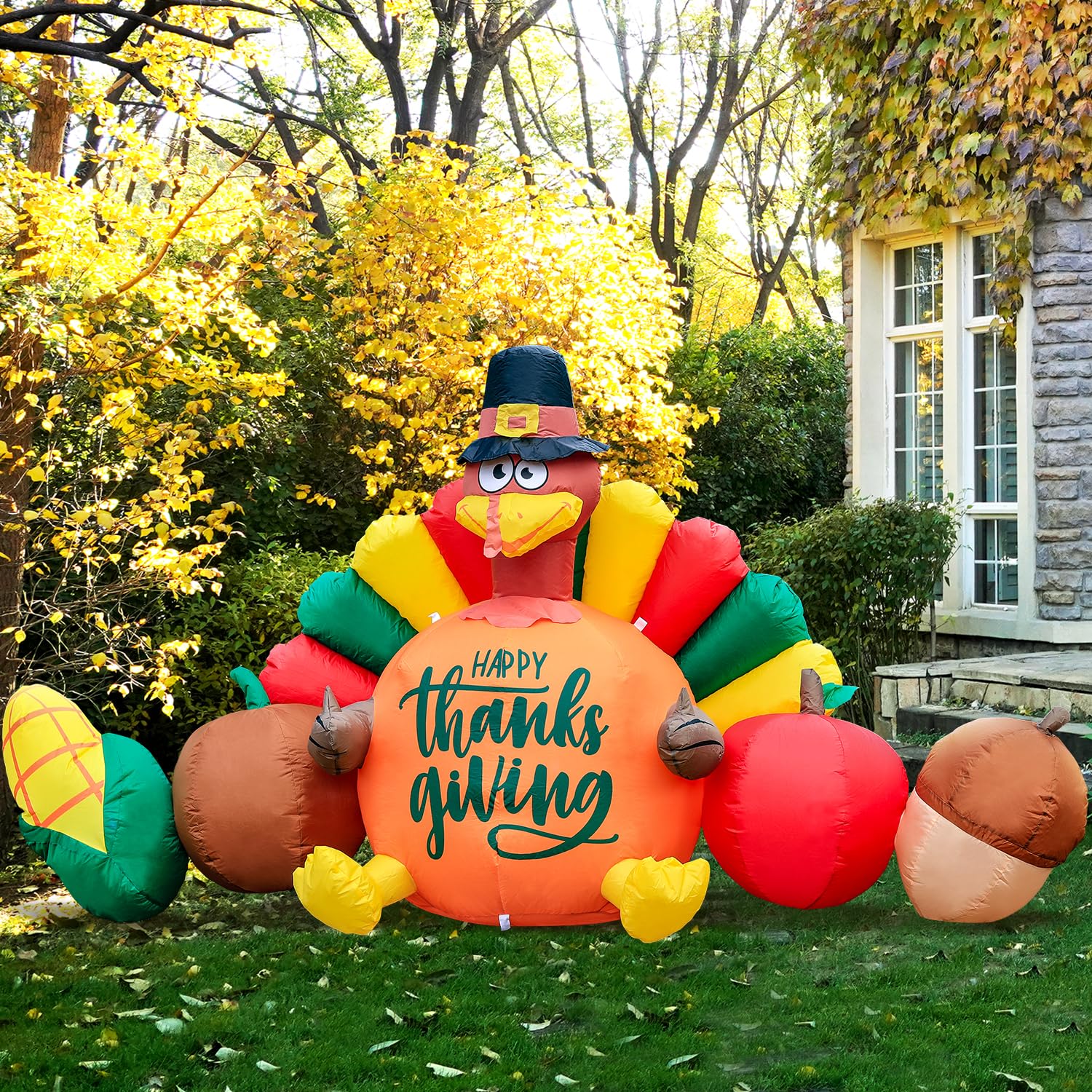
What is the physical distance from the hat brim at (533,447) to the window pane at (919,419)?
479 cm

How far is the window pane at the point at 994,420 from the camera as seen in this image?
7.94m

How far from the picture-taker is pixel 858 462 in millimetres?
8812

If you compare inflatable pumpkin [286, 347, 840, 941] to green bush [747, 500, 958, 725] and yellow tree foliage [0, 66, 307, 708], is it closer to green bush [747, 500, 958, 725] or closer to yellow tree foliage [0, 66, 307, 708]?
yellow tree foliage [0, 66, 307, 708]

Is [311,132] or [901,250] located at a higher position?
[311,132]

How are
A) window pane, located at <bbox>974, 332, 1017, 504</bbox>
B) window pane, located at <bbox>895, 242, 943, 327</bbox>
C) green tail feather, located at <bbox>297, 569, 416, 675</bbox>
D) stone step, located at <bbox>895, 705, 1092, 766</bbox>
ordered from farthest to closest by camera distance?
window pane, located at <bbox>895, 242, 943, 327</bbox>, window pane, located at <bbox>974, 332, 1017, 504</bbox>, stone step, located at <bbox>895, 705, 1092, 766</bbox>, green tail feather, located at <bbox>297, 569, 416, 675</bbox>

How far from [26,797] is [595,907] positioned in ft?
6.29

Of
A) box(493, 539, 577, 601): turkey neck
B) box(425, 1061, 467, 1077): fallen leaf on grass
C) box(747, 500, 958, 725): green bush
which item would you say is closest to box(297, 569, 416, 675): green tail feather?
box(493, 539, 577, 601): turkey neck

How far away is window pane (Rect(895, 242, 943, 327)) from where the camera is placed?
8406 millimetres

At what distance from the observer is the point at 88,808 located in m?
4.34

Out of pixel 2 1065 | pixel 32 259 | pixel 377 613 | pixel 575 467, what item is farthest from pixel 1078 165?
pixel 2 1065

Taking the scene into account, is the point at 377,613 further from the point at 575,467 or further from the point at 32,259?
the point at 32,259

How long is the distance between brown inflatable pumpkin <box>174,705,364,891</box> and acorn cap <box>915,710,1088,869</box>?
78.0 inches

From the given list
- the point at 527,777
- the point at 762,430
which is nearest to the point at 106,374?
the point at 527,777

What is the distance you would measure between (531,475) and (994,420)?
474 centimetres
